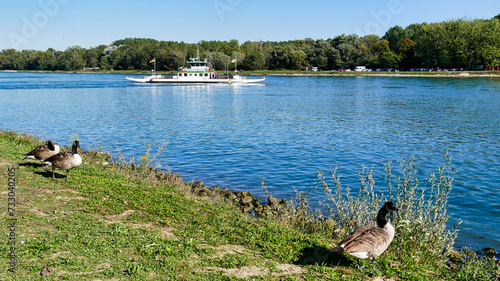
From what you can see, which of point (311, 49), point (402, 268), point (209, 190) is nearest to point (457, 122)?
point (209, 190)

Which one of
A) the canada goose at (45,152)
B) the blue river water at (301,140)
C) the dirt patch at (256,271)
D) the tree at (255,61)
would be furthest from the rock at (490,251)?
the tree at (255,61)

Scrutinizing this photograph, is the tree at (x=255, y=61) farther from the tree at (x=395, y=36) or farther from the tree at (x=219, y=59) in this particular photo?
the tree at (x=395, y=36)

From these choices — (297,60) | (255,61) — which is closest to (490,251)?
(297,60)

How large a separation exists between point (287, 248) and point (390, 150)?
18.9 meters

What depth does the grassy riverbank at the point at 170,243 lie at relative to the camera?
685 centimetres

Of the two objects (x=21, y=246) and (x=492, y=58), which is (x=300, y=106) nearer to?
(x=21, y=246)

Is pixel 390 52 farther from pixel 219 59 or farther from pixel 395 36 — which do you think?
pixel 219 59

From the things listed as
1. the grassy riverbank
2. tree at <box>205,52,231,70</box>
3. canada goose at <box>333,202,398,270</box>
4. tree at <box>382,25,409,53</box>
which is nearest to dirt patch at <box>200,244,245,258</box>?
the grassy riverbank

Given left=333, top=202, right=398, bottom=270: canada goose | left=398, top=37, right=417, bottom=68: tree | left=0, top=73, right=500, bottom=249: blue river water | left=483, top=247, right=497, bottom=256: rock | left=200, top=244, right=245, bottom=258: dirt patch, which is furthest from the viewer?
left=398, top=37, right=417, bottom=68: tree

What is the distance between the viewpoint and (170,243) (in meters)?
7.93

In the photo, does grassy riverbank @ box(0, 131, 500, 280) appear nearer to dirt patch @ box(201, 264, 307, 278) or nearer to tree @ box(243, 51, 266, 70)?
dirt patch @ box(201, 264, 307, 278)

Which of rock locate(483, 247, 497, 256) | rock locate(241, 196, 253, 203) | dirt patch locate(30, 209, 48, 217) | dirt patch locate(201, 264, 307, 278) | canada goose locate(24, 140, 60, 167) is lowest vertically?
rock locate(483, 247, 497, 256)

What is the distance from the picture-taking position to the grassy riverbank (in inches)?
270

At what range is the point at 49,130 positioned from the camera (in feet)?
107
